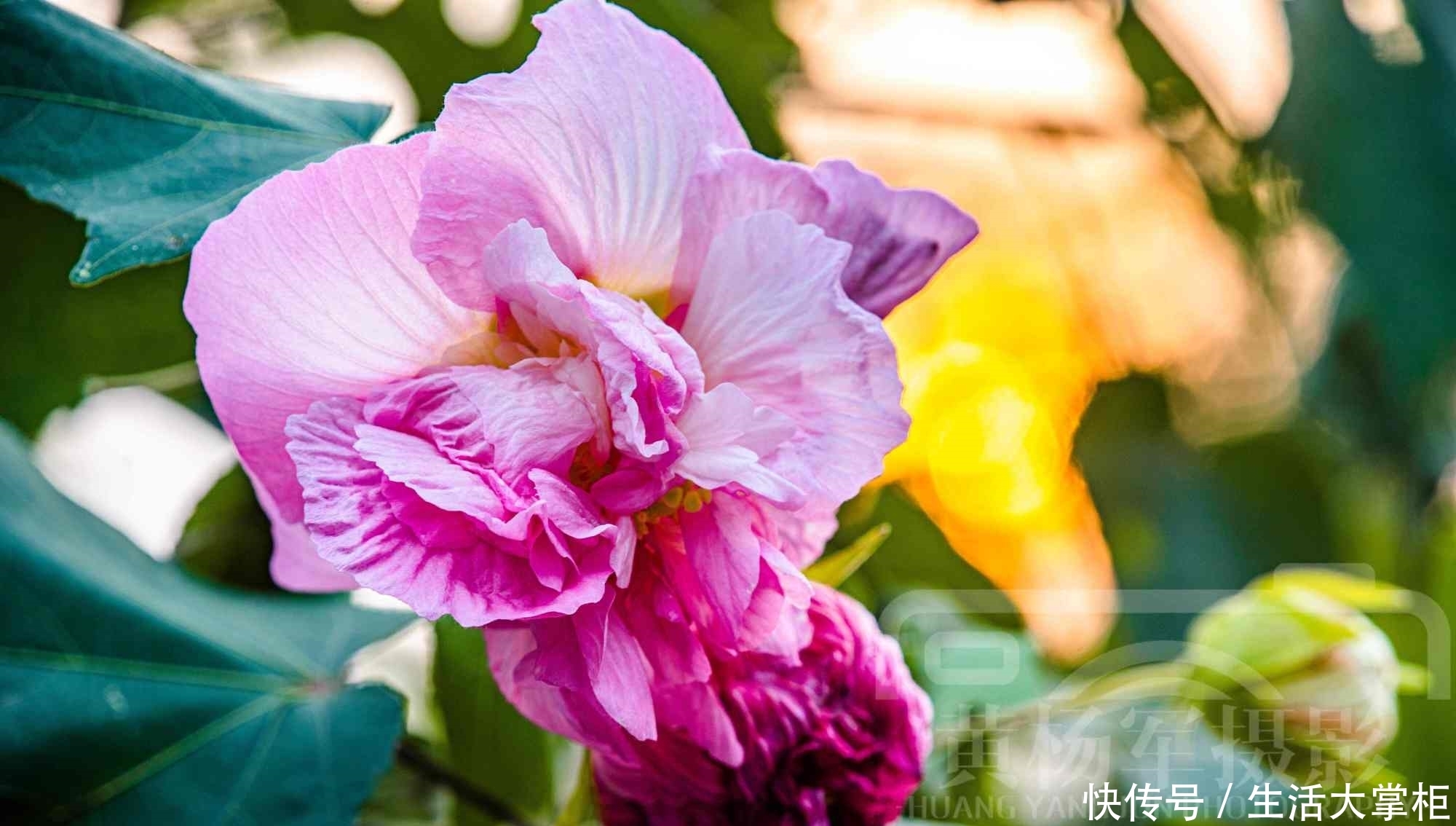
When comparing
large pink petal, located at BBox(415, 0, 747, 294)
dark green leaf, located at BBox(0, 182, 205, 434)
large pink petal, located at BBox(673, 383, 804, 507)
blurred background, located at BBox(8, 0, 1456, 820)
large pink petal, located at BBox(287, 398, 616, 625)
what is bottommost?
blurred background, located at BBox(8, 0, 1456, 820)

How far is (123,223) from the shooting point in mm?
205

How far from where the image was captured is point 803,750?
0.22m

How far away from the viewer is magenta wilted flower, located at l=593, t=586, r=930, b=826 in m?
0.21

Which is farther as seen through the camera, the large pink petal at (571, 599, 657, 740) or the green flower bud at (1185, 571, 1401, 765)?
the green flower bud at (1185, 571, 1401, 765)

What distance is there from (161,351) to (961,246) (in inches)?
7.9

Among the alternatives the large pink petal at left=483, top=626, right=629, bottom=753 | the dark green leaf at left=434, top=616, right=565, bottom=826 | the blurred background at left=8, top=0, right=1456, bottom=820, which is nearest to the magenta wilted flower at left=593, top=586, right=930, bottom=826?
the large pink petal at left=483, top=626, right=629, bottom=753

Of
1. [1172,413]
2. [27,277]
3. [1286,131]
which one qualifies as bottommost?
[1172,413]

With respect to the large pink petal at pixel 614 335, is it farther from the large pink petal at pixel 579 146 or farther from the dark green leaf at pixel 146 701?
the dark green leaf at pixel 146 701

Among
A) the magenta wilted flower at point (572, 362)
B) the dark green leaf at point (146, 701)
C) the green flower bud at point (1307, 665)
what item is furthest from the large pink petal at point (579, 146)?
the green flower bud at point (1307, 665)

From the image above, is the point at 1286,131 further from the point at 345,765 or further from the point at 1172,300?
the point at 345,765

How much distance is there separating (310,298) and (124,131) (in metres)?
0.07

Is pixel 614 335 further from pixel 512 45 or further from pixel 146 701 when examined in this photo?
pixel 512 45

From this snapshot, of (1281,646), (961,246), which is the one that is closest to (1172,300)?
(1281,646)

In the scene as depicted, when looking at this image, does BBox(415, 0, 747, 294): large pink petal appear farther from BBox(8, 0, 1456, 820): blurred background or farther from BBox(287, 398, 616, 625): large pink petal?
BBox(8, 0, 1456, 820): blurred background
